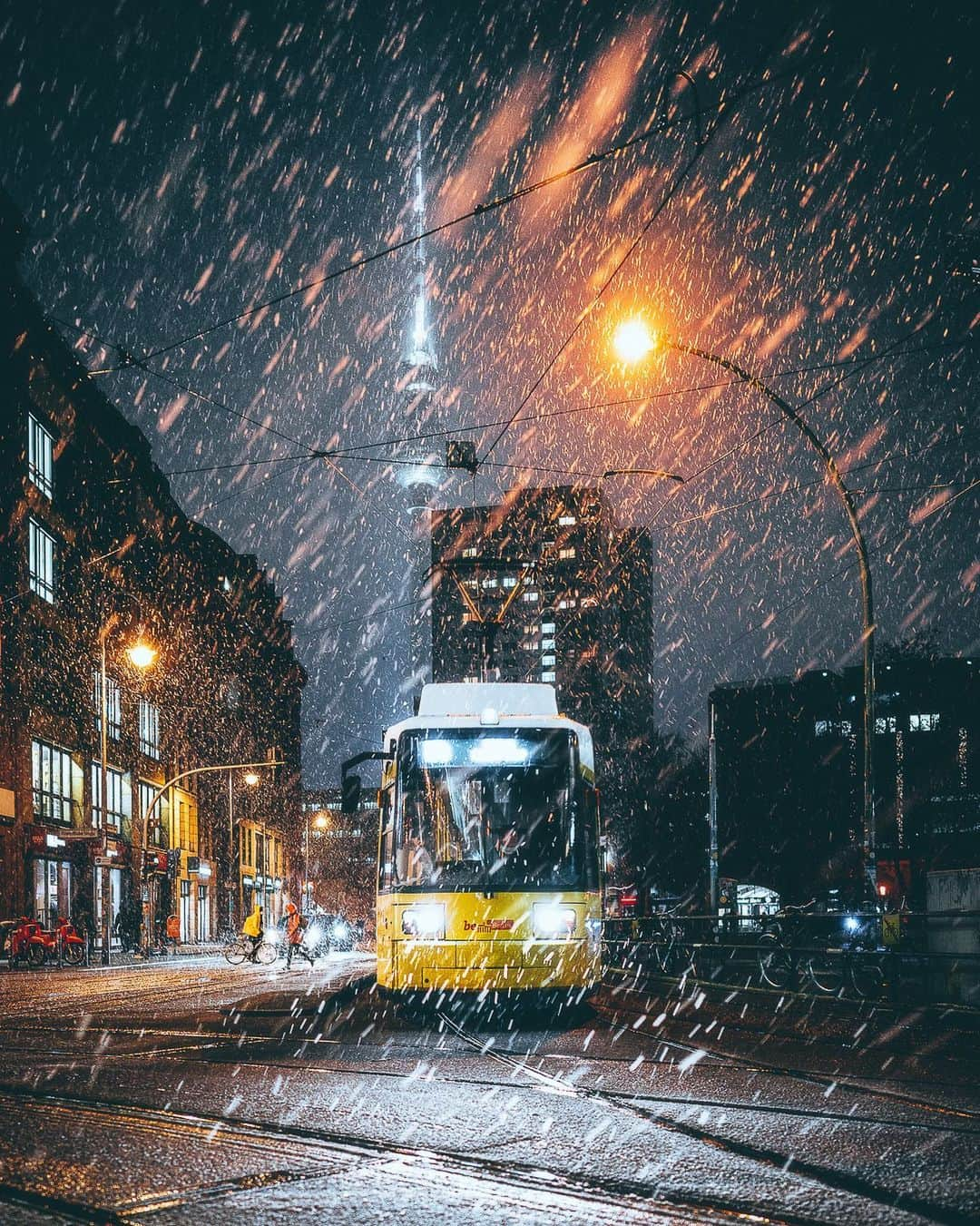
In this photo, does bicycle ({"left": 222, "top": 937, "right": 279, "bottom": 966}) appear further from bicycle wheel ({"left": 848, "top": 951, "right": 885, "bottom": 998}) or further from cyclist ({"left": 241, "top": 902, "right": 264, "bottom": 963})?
bicycle wheel ({"left": 848, "top": 951, "right": 885, "bottom": 998})

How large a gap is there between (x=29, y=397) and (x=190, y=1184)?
39.4 metres

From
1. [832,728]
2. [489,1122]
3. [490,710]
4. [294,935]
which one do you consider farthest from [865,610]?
[832,728]

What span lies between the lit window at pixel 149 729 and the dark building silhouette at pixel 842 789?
2749cm

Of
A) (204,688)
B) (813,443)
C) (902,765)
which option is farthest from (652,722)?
(813,443)

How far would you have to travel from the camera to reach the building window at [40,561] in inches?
1647

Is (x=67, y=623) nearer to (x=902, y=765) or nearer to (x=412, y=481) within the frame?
(x=902, y=765)

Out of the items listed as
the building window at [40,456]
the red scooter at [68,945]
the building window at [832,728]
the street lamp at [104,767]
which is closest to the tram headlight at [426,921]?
the street lamp at [104,767]

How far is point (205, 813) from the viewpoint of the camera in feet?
224

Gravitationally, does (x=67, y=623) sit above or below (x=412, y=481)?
below

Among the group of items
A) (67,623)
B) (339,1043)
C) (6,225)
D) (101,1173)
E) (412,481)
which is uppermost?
(412,481)

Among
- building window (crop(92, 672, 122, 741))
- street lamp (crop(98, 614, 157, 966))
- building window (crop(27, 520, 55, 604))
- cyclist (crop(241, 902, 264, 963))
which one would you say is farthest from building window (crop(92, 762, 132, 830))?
cyclist (crop(241, 902, 264, 963))

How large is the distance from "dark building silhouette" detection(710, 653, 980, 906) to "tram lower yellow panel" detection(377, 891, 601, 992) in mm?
55613

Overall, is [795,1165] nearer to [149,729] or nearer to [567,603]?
[149,729]

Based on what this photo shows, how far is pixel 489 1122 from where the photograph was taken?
23.9ft
